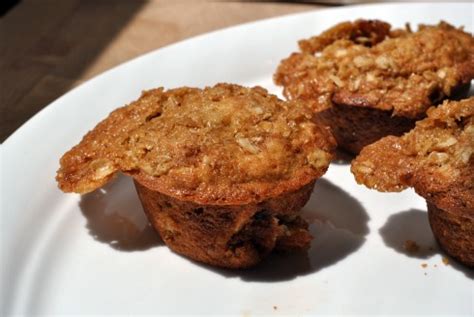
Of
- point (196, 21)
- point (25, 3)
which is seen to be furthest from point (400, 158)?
point (25, 3)

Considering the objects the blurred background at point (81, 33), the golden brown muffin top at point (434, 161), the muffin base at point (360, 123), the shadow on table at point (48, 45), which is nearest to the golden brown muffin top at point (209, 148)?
the golden brown muffin top at point (434, 161)

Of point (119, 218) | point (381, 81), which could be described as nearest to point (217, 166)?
point (119, 218)

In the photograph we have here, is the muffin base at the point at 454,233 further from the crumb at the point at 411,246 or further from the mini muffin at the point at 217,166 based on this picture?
the mini muffin at the point at 217,166

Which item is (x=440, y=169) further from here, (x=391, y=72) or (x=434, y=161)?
(x=391, y=72)

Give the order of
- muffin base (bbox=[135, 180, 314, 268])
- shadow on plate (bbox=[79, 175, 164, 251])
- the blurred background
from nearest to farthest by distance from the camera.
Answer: muffin base (bbox=[135, 180, 314, 268])
shadow on plate (bbox=[79, 175, 164, 251])
the blurred background

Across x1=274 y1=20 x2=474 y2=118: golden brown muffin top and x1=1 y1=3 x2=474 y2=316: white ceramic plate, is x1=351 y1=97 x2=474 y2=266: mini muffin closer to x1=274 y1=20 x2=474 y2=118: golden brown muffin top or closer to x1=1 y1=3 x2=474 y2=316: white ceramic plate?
x1=1 y1=3 x2=474 y2=316: white ceramic plate

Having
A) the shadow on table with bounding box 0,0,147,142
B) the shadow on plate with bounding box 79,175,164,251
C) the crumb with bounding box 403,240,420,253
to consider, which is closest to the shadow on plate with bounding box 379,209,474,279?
the crumb with bounding box 403,240,420,253

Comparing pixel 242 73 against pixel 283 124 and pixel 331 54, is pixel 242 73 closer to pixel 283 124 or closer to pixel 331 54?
pixel 331 54
